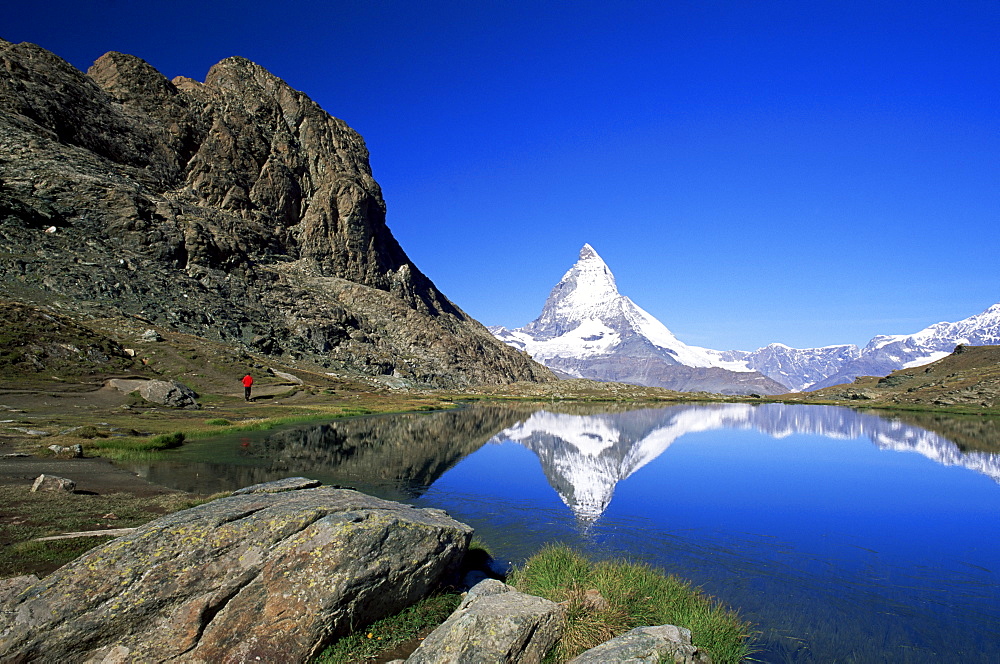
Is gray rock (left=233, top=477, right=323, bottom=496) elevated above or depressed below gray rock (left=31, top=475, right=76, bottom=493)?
above

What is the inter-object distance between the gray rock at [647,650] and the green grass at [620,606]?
787 millimetres

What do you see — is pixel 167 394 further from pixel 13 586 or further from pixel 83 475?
pixel 13 586

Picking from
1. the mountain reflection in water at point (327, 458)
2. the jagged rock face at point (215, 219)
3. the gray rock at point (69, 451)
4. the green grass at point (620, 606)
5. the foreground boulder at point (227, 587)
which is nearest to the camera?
the foreground boulder at point (227, 587)

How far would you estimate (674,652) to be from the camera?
28.6ft

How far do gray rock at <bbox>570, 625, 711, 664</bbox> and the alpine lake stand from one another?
12.1 ft

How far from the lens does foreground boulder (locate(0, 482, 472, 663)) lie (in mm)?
8227

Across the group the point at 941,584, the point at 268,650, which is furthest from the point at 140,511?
the point at 941,584

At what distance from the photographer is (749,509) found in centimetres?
2567

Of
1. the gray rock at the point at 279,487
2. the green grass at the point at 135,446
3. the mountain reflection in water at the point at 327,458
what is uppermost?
the gray rock at the point at 279,487

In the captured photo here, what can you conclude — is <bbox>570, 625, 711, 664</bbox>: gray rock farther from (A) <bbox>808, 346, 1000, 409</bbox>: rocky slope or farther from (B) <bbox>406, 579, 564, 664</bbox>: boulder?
(A) <bbox>808, 346, 1000, 409</bbox>: rocky slope

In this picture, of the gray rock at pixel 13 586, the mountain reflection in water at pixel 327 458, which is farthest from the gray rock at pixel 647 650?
the mountain reflection in water at pixel 327 458

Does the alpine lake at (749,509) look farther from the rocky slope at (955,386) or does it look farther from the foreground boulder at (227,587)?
the rocky slope at (955,386)

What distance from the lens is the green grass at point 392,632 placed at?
9.48 metres

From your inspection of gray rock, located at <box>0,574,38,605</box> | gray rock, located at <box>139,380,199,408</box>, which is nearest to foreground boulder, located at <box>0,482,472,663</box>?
gray rock, located at <box>0,574,38,605</box>
